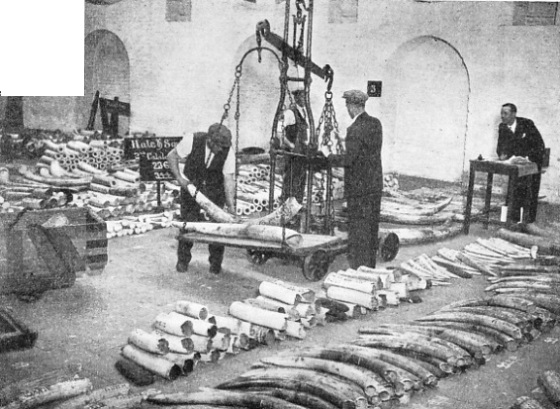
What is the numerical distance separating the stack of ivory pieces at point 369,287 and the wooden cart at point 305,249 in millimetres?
261

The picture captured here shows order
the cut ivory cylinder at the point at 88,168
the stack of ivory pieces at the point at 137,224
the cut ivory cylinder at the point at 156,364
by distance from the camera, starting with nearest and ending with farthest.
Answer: the cut ivory cylinder at the point at 156,364
the stack of ivory pieces at the point at 137,224
the cut ivory cylinder at the point at 88,168

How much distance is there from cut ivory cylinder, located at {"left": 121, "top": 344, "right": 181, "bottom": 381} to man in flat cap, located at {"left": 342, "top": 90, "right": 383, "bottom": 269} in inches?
127

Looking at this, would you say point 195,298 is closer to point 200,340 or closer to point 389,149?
point 200,340

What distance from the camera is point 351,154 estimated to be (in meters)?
7.73

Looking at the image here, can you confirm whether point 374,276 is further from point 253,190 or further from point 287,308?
point 253,190

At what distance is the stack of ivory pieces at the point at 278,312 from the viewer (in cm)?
599

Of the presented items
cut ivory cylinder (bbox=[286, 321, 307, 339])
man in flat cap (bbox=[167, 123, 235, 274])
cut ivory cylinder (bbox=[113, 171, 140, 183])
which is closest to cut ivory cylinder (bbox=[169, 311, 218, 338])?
cut ivory cylinder (bbox=[286, 321, 307, 339])

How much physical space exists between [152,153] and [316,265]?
8.09 feet

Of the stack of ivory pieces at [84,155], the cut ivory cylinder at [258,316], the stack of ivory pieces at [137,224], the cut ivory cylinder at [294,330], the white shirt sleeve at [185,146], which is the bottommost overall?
the cut ivory cylinder at [294,330]

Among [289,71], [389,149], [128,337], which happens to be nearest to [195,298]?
[128,337]

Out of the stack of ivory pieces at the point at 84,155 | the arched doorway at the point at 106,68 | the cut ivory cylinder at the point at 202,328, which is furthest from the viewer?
the stack of ivory pieces at the point at 84,155

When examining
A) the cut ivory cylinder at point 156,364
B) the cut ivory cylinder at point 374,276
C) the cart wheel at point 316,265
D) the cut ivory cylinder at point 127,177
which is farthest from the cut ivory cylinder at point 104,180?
the cut ivory cylinder at point 156,364

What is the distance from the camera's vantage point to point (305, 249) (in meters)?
7.41

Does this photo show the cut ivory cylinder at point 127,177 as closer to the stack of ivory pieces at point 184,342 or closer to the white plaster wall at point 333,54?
the white plaster wall at point 333,54
